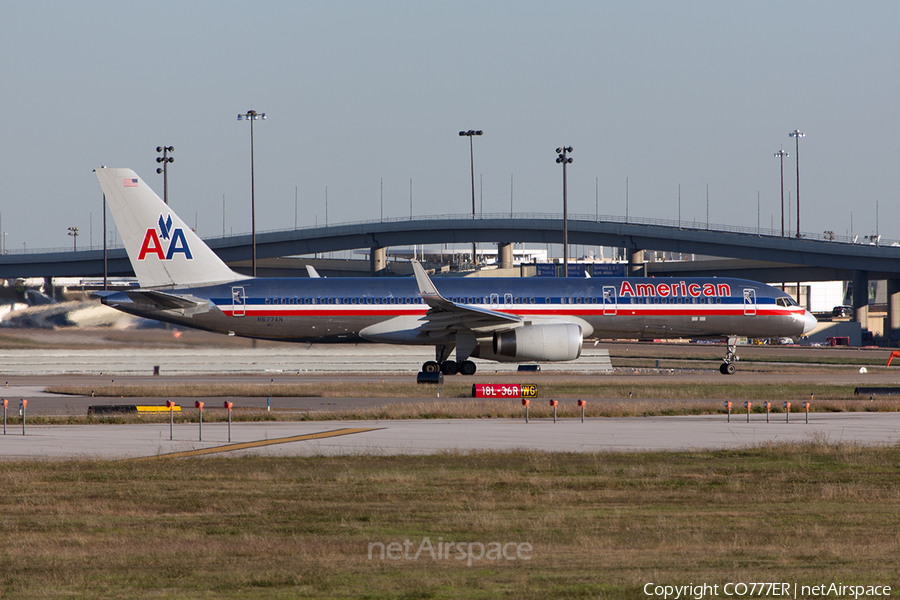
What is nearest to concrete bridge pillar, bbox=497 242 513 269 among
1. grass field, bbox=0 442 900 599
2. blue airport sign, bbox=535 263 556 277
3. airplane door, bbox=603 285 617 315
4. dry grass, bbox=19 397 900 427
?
blue airport sign, bbox=535 263 556 277

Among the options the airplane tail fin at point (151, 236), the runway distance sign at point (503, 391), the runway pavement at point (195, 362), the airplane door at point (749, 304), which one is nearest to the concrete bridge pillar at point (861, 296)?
the runway pavement at point (195, 362)

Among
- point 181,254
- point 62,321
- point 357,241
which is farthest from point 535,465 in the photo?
point 357,241

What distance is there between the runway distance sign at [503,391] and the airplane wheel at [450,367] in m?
7.35

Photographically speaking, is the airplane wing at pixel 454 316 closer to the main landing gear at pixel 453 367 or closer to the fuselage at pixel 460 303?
the fuselage at pixel 460 303

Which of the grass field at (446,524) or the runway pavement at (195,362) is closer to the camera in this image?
the grass field at (446,524)

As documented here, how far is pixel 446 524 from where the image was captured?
12898 mm

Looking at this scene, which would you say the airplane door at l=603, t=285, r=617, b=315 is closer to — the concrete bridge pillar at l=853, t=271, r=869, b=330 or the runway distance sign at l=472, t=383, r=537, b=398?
the runway distance sign at l=472, t=383, r=537, b=398

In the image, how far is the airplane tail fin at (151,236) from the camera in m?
38.1

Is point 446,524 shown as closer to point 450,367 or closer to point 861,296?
point 450,367

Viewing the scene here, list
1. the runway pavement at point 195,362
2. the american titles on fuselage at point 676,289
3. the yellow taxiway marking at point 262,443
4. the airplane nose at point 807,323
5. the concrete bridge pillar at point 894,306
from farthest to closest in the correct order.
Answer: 1. the concrete bridge pillar at point 894,306
2. the runway pavement at point 195,362
3. the airplane nose at point 807,323
4. the american titles on fuselage at point 676,289
5. the yellow taxiway marking at point 262,443

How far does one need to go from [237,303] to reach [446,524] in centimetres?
2735

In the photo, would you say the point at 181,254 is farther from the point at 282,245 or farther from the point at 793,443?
the point at 282,245

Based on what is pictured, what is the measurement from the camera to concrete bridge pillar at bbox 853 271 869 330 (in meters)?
96.2

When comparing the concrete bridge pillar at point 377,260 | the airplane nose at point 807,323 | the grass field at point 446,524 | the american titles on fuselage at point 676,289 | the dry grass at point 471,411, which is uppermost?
the concrete bridge pillar at point 377,260
